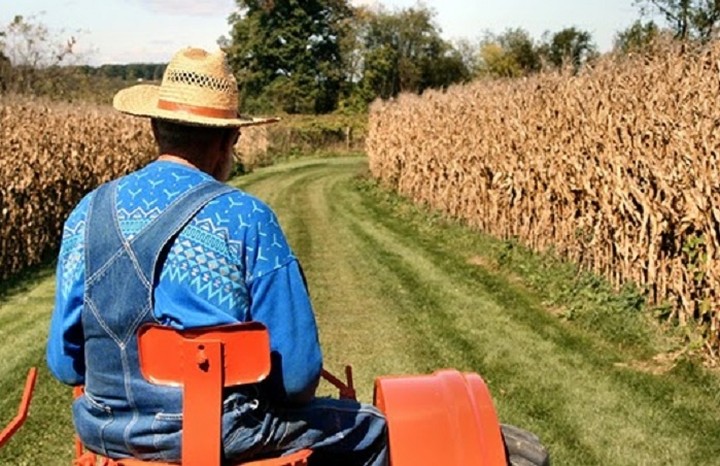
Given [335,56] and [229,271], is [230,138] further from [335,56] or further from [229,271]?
[335,56]

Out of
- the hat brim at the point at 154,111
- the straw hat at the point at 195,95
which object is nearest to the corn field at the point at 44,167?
the hat brim at the point at 154,111

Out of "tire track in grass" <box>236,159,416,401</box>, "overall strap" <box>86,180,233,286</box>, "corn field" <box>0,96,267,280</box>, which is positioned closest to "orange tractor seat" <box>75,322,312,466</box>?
"overall strap" <box>86,180,233,286</box>

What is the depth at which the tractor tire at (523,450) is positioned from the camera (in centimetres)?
328

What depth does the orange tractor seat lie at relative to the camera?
8.13ft

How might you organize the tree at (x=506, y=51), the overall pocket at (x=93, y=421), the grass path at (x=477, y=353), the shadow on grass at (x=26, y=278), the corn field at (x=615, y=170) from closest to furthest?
1. the overall pocket at (x=93, y=421)
2. the grass path at (x=477, y=353)
3. the corn field at (x=615, y=170)
4. the shadow on grass at (x=26, y=278)
5. the tree at (x=506, y=51)

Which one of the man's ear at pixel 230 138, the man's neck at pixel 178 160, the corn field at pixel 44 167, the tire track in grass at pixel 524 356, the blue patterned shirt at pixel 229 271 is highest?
the man's ear at pixel 230 138

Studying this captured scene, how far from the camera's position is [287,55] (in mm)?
61625

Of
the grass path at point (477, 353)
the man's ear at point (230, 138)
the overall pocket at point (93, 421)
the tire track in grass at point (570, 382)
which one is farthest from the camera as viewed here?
the grass path at point (477, 353)

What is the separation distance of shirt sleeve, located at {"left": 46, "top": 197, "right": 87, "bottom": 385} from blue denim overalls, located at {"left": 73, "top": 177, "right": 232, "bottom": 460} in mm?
62

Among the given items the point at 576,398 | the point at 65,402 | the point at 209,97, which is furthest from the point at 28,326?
the point at 209,97

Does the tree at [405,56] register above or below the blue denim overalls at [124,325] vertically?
above

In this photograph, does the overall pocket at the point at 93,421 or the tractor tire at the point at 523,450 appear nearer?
the overall pocket at the point at 93,421

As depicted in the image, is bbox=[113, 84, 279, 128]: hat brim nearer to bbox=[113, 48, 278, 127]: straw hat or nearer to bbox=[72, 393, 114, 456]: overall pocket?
bbox=[113, 48, 278, 127]: straw hat

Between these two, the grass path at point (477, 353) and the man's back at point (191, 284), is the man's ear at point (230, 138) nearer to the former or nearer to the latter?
the man's back at point (191, 284)
